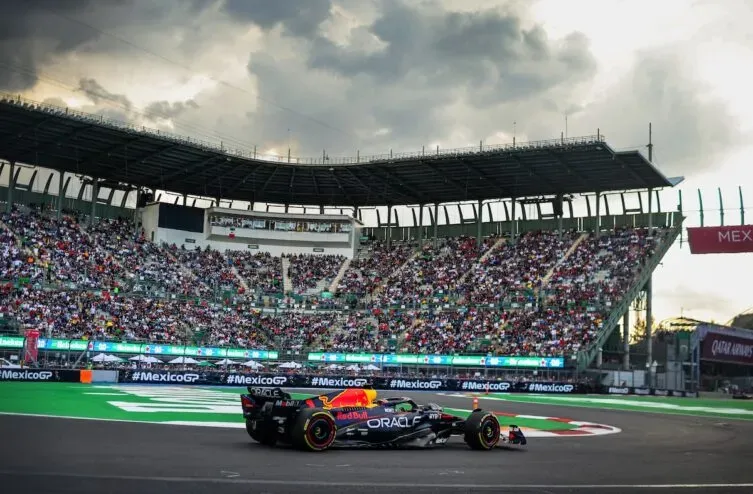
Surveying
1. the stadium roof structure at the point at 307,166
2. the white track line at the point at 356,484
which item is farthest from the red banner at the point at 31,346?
the white track line at the point at 356,484

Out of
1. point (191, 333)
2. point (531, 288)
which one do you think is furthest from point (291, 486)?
point (531, 288)

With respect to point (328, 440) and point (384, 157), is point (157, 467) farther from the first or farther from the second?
point (384, 157)

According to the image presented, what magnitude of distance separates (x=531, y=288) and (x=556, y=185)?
393 inches

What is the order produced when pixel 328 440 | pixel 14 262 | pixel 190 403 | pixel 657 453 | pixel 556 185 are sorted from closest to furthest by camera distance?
1. pixel 328 440
2. pixel 657 453
3. pixel 190 403
4. pixel 14 262
5. pixel 556 185

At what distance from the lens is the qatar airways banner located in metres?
67.8

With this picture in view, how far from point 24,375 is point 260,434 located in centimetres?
3155

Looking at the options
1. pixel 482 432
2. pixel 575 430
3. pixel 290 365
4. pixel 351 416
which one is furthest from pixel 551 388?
pixel 351 416

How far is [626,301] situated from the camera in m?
65.0

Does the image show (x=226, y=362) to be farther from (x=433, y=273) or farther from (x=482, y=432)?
(x=482, y=432)

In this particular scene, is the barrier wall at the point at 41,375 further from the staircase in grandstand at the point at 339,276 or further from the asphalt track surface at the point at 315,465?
the staircase in grandstand at the point at 339,276

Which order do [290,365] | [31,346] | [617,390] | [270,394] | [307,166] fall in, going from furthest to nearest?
[307,166] → [290,365] → [617,390] → [31,346] → [270,394]

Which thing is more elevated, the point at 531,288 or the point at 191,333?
the point at 531,288

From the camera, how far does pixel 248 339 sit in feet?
221

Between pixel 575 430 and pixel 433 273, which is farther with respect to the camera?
pixel 433 273
